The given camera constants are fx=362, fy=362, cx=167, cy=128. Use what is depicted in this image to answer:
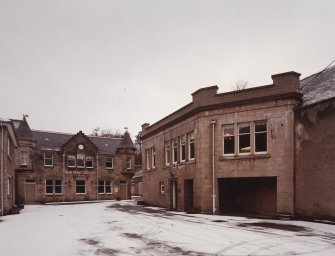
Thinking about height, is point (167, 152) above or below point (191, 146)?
below

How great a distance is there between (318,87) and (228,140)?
19.6 ft

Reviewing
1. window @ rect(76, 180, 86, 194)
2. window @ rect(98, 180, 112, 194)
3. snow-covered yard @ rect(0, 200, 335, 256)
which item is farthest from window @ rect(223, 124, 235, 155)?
window @ rect(98, 180, 112, 194)

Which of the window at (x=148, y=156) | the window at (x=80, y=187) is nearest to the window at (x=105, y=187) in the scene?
the window at (x=80, y=187)

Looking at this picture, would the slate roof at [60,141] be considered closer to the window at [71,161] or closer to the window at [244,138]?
the window at [71,161]

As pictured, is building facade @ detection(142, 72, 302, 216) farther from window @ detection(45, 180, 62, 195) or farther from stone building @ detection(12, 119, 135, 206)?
window @ detection(45, 180, 62, 195)

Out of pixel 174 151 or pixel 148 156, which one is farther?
pixel 148 156

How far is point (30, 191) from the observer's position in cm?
4294

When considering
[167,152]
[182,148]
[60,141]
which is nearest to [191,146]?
[182,148]

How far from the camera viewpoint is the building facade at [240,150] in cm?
1991

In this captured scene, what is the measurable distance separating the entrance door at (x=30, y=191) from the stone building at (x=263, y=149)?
2369cm

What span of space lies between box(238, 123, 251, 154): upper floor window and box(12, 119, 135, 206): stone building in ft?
89.3

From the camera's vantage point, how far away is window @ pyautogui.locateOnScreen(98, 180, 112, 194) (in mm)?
48406

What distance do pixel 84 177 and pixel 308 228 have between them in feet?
117

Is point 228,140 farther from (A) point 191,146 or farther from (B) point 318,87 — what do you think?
(B) point 318,87
